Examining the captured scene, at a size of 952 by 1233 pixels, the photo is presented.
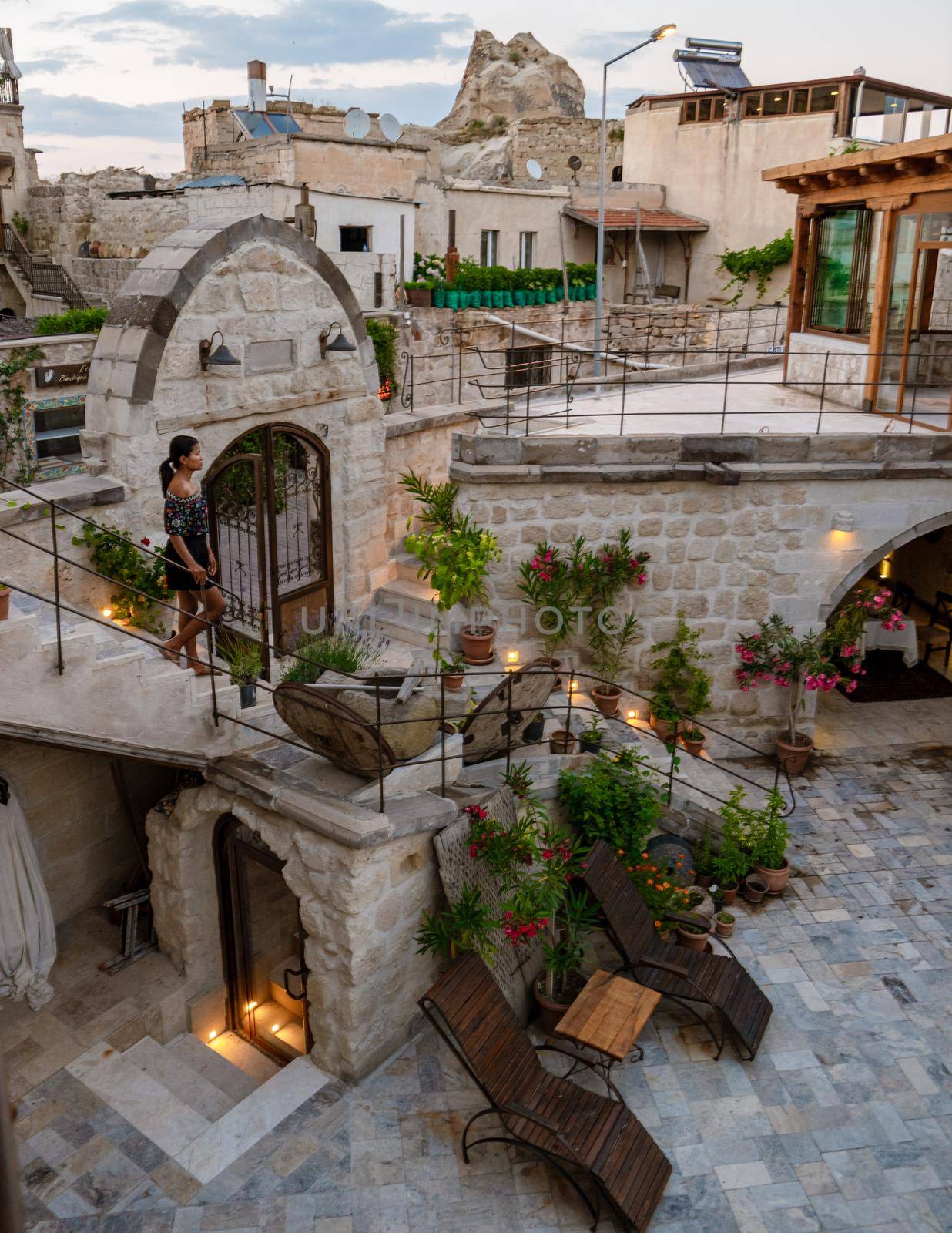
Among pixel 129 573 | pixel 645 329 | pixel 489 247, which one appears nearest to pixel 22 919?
pixel 129 573

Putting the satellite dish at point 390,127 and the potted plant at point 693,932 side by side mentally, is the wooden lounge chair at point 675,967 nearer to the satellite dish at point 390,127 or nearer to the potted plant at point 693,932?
the potted plant at point 693,932

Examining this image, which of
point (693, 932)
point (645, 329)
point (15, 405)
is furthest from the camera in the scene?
point (645, 329)

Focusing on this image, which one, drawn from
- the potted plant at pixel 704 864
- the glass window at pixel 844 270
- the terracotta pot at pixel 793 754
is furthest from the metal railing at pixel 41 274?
the potted plant at pixel 704 864

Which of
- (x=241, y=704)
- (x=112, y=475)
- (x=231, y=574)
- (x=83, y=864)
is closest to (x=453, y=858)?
(x=241, y=704)

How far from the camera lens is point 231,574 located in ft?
35.3

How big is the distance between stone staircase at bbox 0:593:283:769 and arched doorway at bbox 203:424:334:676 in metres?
2.31

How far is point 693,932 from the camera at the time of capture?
311 inches

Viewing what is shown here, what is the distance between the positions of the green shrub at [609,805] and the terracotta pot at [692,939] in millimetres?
701

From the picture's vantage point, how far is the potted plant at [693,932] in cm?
789

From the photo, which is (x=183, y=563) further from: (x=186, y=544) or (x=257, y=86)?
(x=257, y=86)

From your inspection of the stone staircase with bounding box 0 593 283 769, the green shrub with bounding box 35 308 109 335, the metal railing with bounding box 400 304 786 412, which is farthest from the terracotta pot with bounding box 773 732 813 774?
the metal railing with bounding box 400 304 786 412

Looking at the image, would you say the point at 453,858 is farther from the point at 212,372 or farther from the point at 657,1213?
the point at 212,372

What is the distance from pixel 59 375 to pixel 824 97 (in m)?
21.4

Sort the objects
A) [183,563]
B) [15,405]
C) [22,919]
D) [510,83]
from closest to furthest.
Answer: [183,563], [22,919], [15,405], [510,83]
